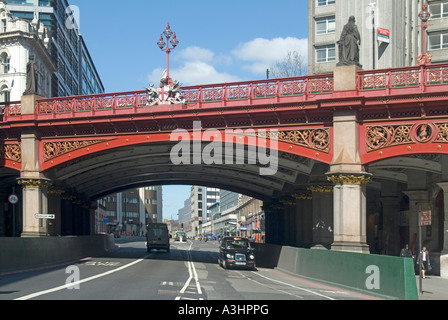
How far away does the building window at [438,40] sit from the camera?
2515 inches

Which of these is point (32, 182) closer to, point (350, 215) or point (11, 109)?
point (11, 109)

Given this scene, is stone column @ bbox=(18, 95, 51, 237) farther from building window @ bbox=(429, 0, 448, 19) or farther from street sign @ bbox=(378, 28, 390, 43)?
building window @ bbox=(429, 0, 448, 19)

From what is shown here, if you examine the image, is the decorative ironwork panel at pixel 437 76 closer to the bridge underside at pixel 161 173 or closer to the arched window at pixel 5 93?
the bridge underside at pixel 161 173

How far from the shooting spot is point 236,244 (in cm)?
3872

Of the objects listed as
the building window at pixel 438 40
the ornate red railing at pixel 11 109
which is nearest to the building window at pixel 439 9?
the building window at pixel 438 40

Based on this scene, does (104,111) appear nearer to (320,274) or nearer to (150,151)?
(150,151)

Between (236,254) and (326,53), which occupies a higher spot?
(326,53)

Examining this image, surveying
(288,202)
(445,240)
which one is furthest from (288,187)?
(445,240)

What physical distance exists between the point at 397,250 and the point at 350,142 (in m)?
17.4

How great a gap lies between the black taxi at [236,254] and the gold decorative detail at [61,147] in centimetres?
1016

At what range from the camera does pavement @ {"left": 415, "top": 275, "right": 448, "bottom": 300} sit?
74.3 ft

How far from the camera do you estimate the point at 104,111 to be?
113 feet

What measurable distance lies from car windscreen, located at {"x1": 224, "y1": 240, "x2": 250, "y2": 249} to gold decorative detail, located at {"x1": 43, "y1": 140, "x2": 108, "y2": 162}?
10.3 metres
